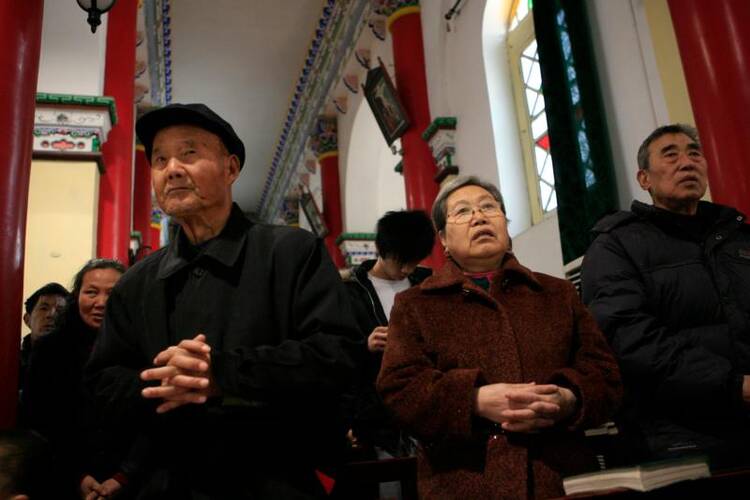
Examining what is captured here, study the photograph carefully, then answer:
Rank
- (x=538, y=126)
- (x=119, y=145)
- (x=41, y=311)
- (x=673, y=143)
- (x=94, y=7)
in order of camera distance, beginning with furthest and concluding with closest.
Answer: (x=119, y=145) < (x=538, y=126) < (x=94, y=7) < (x=41, y=311) < (x=673, y=143)

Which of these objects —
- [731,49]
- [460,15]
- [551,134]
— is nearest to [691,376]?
[731,49]

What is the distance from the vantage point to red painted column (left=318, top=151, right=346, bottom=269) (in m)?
10.8

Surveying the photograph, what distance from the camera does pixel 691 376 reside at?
1780 millimetres

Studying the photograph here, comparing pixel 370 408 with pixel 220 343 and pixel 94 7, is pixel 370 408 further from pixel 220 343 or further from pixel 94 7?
pixel 94 7

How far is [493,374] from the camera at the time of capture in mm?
1553

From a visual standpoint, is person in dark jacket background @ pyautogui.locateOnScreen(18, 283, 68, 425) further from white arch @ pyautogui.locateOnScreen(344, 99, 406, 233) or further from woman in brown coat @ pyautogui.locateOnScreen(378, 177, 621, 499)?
white arch @ pyautogui.locateOnScreen(344, 99, 406, 233)

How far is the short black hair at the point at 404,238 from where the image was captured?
2775 mm

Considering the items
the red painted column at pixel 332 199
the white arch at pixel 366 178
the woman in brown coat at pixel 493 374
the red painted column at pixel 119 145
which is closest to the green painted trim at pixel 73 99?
the red painted column at pixel 119 145

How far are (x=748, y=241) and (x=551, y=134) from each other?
7.58 feet

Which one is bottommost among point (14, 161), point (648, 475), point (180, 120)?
point (648, 475)

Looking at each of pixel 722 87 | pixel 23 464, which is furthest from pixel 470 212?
pixel 722 87

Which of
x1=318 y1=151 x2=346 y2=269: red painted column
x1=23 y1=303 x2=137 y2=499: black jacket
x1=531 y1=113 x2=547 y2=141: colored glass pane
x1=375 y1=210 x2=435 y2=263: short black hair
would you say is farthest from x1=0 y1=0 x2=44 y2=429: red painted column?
x1=318 y1=151 x2=346 y2=269: red painted column

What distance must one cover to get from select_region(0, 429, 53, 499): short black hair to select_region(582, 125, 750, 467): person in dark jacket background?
160 centimetres

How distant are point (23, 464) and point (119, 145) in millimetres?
4713
